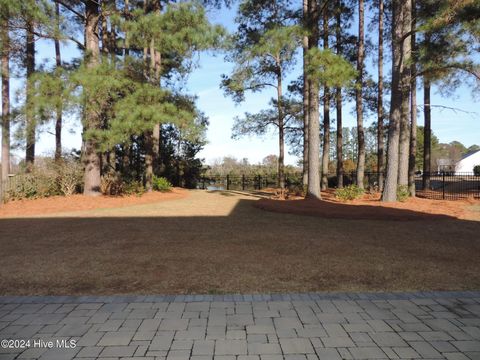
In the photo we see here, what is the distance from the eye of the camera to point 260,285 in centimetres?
423

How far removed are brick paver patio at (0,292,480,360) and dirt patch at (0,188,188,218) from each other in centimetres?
767

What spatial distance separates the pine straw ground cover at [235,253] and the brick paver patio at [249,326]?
41 centimetres

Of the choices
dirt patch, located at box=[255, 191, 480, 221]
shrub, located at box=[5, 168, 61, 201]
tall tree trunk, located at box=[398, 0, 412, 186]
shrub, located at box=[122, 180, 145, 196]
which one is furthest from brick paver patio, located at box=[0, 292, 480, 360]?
shrub, located at box=[122, 180, 145, 196]

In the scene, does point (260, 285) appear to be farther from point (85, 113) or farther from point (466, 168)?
point (466, 168)

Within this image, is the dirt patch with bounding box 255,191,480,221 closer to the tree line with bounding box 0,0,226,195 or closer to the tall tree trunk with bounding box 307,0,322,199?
the tall tree trunk with bounding box 307,0,322,199

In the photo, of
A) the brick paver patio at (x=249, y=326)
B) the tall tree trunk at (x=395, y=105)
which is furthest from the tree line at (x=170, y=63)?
the brick paver patio at (x=249, y=326)

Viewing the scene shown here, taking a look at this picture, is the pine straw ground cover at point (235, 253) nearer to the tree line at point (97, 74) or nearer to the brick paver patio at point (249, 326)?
the brick paver patio at point (249, 326)

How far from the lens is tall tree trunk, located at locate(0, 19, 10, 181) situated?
35.2 feet

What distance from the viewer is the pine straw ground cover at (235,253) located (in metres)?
4.28

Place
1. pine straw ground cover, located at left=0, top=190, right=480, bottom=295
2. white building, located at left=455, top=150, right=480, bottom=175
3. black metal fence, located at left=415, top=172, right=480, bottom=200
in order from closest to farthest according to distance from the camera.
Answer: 1. pine straw ground cover, located at left=0, top=190, right=480, bottom=295
2. black metal fence, located at left=415, top=172, right=480, bottom=200
3. white building, located at left=455, top=150, right=480, bottom=175

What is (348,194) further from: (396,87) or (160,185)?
(160,185)

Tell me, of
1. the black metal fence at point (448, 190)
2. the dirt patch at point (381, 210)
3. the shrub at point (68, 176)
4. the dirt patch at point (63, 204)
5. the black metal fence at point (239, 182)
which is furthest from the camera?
the black metal fence at point (239, 182)

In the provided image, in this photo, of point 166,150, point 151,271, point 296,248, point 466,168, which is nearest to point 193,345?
point 151,271

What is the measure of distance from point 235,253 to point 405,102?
11.3 meters
